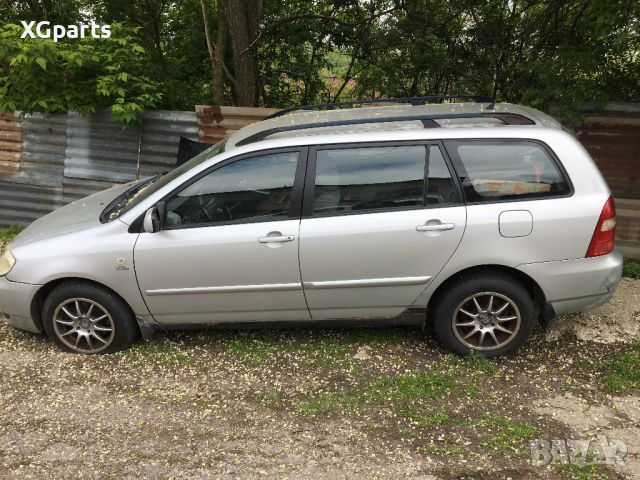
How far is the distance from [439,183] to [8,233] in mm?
5690

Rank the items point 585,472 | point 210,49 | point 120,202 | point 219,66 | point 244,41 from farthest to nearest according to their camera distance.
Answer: point 210,49 → point 219,66 → point 244,41 → point 120,202 → point 585,472

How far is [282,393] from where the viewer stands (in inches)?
147

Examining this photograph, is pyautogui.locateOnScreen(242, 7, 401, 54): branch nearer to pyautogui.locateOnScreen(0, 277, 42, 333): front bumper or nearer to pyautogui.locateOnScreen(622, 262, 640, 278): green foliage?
pyautogui.locateOnScreen(622, 262, 640, 278): green foliage

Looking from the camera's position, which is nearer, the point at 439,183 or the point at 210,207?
the point at 439,183

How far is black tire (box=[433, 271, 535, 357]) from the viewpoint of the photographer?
3848mm

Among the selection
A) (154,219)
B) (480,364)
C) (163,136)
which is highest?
(163,136)

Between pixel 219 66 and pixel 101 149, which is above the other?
pixel 219 66

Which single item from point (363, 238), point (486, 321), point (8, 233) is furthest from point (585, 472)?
point (8, 233)

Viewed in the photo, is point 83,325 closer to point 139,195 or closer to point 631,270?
point 139,195

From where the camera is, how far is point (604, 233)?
12.2ft

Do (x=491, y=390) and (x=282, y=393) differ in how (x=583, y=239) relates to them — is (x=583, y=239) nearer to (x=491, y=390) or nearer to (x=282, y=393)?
(x=491, y=390)

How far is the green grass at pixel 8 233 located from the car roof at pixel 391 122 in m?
4.01

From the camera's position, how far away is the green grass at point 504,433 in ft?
→ 10.5

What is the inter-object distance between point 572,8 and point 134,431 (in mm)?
6306
